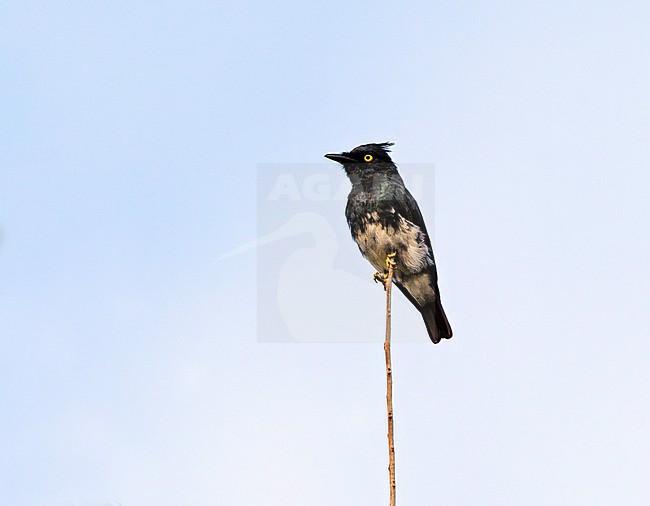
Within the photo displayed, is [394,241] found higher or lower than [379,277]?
higher

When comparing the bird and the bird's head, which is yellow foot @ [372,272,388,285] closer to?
the bird

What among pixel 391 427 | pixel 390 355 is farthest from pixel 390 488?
pixel 390 355

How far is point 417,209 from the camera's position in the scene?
8352 mm

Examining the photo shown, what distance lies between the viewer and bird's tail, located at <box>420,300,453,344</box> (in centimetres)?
855

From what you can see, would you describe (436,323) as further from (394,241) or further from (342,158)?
(342,158)

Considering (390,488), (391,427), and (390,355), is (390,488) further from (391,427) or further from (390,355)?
(390,355)

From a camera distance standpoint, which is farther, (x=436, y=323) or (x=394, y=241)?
(x=436, y=323)

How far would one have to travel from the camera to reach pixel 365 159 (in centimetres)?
813

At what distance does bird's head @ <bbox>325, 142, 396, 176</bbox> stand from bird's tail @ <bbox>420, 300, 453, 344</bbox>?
5.06ft

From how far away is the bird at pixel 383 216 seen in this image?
8.02 m

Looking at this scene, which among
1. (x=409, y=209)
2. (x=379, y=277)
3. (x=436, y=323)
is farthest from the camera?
(x=436, y=323)

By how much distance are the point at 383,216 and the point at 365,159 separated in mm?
606

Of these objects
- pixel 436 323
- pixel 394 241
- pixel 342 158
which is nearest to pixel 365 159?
pixel 342 158

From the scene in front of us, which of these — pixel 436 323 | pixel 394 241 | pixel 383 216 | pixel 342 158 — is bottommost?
pixel 436 323
